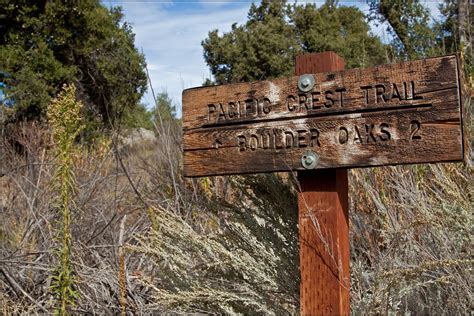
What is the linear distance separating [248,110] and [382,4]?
14710mm

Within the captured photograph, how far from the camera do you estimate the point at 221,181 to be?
552 centimetres

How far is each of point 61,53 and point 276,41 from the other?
36.6 ft

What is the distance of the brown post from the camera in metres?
2.52

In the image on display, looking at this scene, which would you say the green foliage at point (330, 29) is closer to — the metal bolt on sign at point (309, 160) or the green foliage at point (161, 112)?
the green foliage at point (161, 112)

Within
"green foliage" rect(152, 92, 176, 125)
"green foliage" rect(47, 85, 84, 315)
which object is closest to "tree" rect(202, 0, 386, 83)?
"green foliage" rect(152, 92, 176, 125)

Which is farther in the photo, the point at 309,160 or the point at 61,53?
the point at 61,53

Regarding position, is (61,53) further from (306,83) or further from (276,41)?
(306,83)

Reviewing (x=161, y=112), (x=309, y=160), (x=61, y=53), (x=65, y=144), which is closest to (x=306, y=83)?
(x=309, y=160)

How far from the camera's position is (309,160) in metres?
2.53

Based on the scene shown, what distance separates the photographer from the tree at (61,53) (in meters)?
14.5

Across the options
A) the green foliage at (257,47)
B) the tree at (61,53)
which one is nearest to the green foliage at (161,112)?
the tree at (61,53)

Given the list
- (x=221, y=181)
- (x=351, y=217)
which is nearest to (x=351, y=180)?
(x=351, y=217)

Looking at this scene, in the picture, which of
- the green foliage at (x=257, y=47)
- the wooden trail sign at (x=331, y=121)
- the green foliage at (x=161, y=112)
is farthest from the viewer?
the green foliage at (x=257, y=47)

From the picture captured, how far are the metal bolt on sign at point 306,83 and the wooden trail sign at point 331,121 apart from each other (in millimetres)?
15
